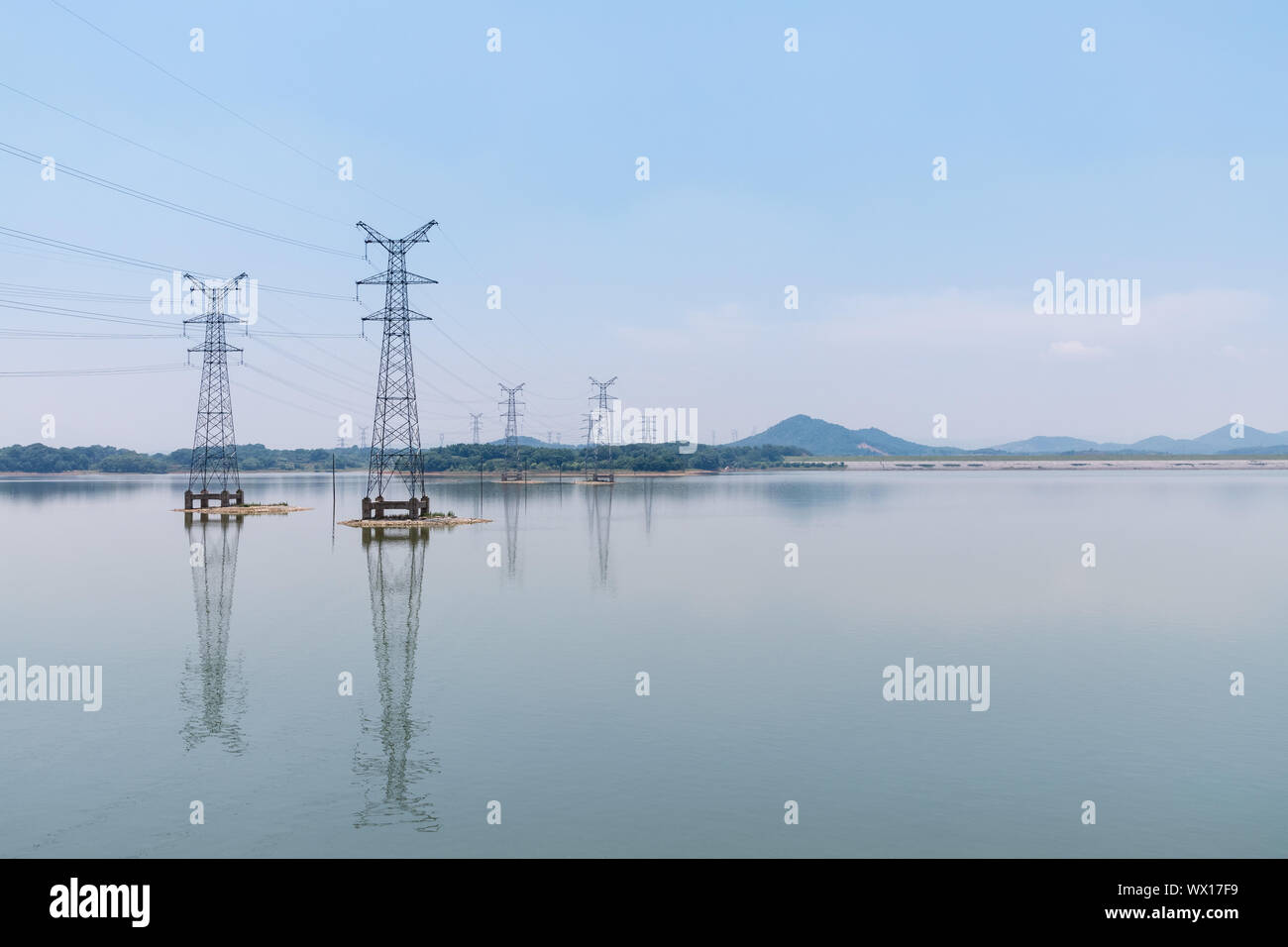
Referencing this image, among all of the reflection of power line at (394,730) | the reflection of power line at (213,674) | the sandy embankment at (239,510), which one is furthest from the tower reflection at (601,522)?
the sandy embankment at (239,510)

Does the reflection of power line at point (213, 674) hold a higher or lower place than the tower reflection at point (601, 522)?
lower

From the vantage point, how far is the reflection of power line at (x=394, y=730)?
63.7 ft

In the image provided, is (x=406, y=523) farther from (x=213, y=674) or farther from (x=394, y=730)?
(x=394, y=730)

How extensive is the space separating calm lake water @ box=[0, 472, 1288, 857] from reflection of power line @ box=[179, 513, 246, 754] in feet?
0.66

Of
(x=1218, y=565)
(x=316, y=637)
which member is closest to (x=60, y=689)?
(x=316, y=637)

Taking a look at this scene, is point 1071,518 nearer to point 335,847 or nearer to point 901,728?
point 901,728

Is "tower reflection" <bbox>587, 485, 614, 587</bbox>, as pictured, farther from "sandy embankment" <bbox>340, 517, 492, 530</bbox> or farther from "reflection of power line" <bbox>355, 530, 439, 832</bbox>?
"sandy embankment" <bbox>340, 517, 492, 530</bbox>

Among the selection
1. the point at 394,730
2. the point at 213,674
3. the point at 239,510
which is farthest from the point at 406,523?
the point at 394,730

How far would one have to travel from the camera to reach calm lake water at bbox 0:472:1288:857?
60.6ft

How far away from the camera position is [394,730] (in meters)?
25.1

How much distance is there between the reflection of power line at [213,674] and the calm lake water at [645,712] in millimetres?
202

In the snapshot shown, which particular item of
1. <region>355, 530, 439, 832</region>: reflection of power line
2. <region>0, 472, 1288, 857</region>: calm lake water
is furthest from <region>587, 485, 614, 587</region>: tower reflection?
<region>355, 530, 439, 832</region>: reflection of power line

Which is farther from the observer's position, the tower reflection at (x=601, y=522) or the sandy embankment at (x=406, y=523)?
the sandy embankment at (x=406, y=523)

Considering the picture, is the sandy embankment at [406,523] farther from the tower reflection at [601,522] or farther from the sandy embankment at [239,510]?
the sandy embankment at [239,510]
